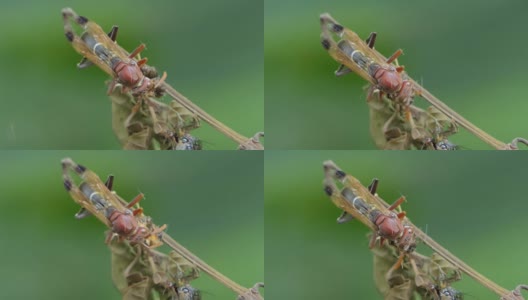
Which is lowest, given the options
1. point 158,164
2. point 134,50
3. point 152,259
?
point 152,259

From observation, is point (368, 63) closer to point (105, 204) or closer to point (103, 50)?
point (103, 50)

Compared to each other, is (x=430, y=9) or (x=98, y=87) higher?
(x=430, y=9)

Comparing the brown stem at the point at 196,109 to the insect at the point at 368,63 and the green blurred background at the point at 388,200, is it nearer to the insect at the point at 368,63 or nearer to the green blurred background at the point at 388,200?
the green blurred background at the point at 388,200

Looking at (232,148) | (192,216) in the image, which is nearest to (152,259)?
(192,216)

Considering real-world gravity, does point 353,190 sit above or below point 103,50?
below

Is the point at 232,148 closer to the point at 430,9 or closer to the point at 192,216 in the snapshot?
the point at 192,216

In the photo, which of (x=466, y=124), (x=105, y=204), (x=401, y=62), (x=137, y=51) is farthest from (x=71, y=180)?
(x=466, y=124)
